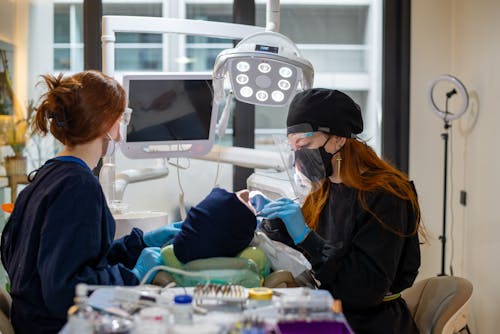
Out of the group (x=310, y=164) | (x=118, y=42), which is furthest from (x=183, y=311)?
(x=118, y=42)

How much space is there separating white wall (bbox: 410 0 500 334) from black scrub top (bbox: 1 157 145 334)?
210cm

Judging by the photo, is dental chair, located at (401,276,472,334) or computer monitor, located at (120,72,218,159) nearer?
dental chair, located at (401,276,472,334)

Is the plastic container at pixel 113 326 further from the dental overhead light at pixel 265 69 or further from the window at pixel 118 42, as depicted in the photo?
the window at pixel 118 42

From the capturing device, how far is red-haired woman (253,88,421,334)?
1.82m

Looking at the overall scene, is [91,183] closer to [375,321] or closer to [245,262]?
[245,262]

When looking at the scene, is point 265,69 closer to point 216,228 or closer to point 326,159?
point 326,159

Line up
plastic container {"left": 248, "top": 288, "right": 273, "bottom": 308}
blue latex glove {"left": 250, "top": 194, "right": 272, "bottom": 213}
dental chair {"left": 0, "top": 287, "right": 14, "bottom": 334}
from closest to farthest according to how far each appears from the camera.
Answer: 1. plastic container {"left": 248, "top": 288, "right": 273, "bottom": 308}
2. dental chair {"left": 0, "top": 287, "right": 14, "bottom": 334}
3. blue latex glove {"left": 250, "top": 194, "right": 272, "bottom": 213}

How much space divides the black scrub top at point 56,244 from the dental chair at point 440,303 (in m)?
0.90

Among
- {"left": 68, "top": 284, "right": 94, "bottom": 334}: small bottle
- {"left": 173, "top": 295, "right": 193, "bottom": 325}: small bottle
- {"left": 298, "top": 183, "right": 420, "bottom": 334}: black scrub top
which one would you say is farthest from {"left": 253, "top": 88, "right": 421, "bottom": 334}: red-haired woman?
{"left": 68, "top": 284, "right": 94, "bottom": 334}: small bottle

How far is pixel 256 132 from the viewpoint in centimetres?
381

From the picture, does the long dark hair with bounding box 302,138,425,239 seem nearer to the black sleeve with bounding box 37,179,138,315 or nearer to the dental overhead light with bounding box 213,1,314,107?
the dental overhead light with bounding box 213,1,314,107

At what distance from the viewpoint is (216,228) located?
1.71 metres

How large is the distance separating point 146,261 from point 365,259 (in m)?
0.61

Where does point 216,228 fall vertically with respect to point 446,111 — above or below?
below
